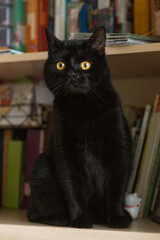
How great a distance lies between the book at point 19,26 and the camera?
1.31 metres

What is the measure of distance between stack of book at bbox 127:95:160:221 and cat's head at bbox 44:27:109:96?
0.99 feet

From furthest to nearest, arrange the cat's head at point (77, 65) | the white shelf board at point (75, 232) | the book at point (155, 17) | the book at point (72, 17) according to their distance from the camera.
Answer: the book at point (72, 17)
the book at point (155, 17)
the cat's head at point (77, 65)
the white shelf board at point (75, 232)

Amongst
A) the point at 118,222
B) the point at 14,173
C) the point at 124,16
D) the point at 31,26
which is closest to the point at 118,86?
the point at 124,16

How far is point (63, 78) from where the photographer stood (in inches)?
38.2

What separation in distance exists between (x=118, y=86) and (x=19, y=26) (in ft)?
1.73

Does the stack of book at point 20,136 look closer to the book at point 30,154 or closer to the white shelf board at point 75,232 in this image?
the book at point 30,154

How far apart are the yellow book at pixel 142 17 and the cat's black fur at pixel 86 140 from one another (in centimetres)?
27

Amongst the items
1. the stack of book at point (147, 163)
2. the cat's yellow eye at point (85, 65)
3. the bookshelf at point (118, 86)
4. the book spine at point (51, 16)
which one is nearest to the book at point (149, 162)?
the stack of book at point (147, 163)

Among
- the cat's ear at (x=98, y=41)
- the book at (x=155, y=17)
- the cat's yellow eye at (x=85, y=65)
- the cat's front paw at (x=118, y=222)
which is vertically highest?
the book at (x=155, y=17)

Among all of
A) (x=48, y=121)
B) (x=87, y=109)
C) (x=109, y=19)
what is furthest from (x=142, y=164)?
(x=109, y=19)

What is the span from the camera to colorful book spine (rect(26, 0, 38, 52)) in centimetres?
132

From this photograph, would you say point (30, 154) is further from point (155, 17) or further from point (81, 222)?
point (155, 17)

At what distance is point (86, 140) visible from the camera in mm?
990

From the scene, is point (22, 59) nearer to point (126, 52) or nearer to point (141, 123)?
point (126, 52)
